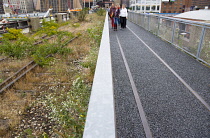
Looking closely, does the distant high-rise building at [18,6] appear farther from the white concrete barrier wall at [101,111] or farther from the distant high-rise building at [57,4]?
→ the white concrete barrier wall at [101,111]

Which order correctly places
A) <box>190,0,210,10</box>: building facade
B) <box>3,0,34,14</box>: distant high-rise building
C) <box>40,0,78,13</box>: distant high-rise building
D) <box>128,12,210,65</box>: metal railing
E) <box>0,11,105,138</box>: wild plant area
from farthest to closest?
<box>190,0,210,10</box>: building facade
<box>40,0,78,13</box>: distant high-rise building
<box>3,0,34,14</box>: distant high-rise building
<box>128,12,210,65</box>: metal railing
<box>0,11,105,138</box>: wild plant area

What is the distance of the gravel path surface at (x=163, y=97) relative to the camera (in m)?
3.33

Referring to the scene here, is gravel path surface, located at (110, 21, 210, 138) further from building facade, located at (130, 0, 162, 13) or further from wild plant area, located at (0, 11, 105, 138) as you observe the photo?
building facade, located at (130, 0, 162, 13)

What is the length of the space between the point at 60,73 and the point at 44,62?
1184 mm

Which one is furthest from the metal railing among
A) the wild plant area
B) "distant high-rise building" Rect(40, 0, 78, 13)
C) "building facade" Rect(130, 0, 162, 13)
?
"distant high-rise building" Rect(40, 0, 78, 13)

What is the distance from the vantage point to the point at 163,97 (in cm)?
445

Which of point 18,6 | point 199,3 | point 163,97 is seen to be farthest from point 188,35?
point 199,3

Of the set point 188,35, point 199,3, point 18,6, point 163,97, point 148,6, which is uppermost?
point 199,3

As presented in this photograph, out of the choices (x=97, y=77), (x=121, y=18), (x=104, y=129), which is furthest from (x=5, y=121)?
(x=121, y=18)

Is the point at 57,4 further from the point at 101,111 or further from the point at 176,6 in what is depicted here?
the point at 101,111

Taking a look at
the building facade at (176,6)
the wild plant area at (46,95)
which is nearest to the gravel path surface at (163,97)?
the wild plant area at (46,95)

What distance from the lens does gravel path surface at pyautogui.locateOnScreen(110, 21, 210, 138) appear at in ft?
10.9

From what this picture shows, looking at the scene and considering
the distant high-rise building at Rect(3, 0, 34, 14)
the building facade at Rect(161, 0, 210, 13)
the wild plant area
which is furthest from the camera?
the building facade at Rect(161, 0, 210, 13)

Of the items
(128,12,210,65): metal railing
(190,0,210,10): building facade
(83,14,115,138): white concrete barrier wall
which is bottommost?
(83,14,115,138): white concrete barrier wall
